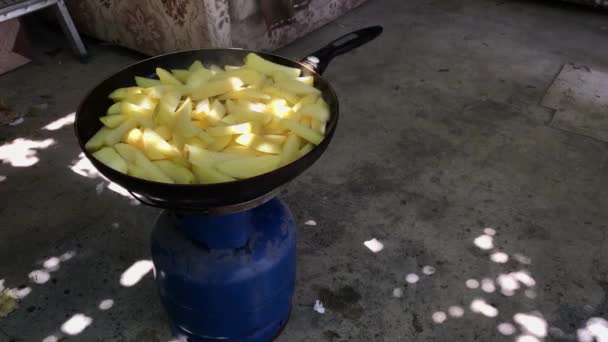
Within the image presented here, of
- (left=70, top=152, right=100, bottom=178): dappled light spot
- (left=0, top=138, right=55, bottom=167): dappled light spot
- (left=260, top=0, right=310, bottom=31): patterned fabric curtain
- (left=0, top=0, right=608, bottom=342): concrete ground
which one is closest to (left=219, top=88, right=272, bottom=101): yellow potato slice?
(left=0, top=0, right=608, bottom=342): concrete ground

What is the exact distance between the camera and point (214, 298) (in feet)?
5.97

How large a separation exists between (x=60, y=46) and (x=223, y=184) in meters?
4.56

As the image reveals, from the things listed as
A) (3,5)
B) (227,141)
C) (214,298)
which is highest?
(227,141)

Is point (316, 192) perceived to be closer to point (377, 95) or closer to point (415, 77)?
point (377, 95)

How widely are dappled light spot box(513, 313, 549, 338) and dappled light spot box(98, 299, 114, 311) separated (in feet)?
6.64

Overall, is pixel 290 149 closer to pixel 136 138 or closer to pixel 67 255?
pixel 136 138

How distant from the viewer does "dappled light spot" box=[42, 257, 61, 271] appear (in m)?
2.58

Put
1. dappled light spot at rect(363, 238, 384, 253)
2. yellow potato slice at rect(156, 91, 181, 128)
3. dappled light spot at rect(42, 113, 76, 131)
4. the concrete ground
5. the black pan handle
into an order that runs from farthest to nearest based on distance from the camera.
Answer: dappled light spot at rect(42, 113, 76, 131)
dappled light spot at rect(363, 238, 384, 253)
the concrete ground
the black pan handle
yellow potato slice at rect(156, 91, 181, 128)

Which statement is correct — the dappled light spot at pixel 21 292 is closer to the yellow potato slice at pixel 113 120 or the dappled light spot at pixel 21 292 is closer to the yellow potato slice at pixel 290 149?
the yellow potato slice at pixel 113 120

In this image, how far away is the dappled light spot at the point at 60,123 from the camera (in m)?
3.68

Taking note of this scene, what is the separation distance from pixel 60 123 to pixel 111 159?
8.82ft

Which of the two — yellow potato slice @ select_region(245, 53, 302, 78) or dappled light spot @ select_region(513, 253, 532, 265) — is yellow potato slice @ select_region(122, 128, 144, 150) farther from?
dappled light spot @ select_region(513, 253, 532, 265)

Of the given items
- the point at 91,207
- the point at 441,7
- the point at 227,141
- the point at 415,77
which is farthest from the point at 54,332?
the point at 441,7

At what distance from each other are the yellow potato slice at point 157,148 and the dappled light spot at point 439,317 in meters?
1.56
